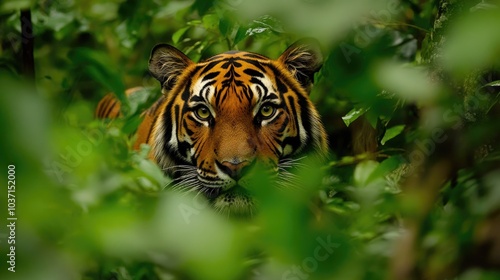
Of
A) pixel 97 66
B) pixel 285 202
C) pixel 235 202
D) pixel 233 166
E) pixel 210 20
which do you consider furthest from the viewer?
pixel 210 20

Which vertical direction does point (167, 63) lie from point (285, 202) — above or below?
below

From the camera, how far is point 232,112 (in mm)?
1310

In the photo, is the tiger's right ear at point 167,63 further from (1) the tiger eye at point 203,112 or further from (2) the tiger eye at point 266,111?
(2) the tiger eye at point 266,111

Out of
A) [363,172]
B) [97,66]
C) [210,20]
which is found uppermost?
[97,66]

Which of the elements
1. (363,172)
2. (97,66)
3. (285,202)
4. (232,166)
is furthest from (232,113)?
(285,202)

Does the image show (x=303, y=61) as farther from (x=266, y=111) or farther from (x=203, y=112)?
(x=203, y=112)

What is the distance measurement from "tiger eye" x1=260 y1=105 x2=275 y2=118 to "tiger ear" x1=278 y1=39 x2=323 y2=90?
0.10 m

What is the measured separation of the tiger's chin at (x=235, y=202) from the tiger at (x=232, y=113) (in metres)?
0.15

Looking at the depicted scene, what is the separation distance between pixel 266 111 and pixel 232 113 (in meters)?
0.08

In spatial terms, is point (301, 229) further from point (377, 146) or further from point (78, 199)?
point (377, 146)

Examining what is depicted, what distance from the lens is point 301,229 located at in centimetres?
47

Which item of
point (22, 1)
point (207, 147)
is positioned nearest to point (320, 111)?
point (207, 147)

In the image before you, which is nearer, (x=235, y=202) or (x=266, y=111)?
(x=235, y=202)

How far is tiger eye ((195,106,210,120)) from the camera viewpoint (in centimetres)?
137
